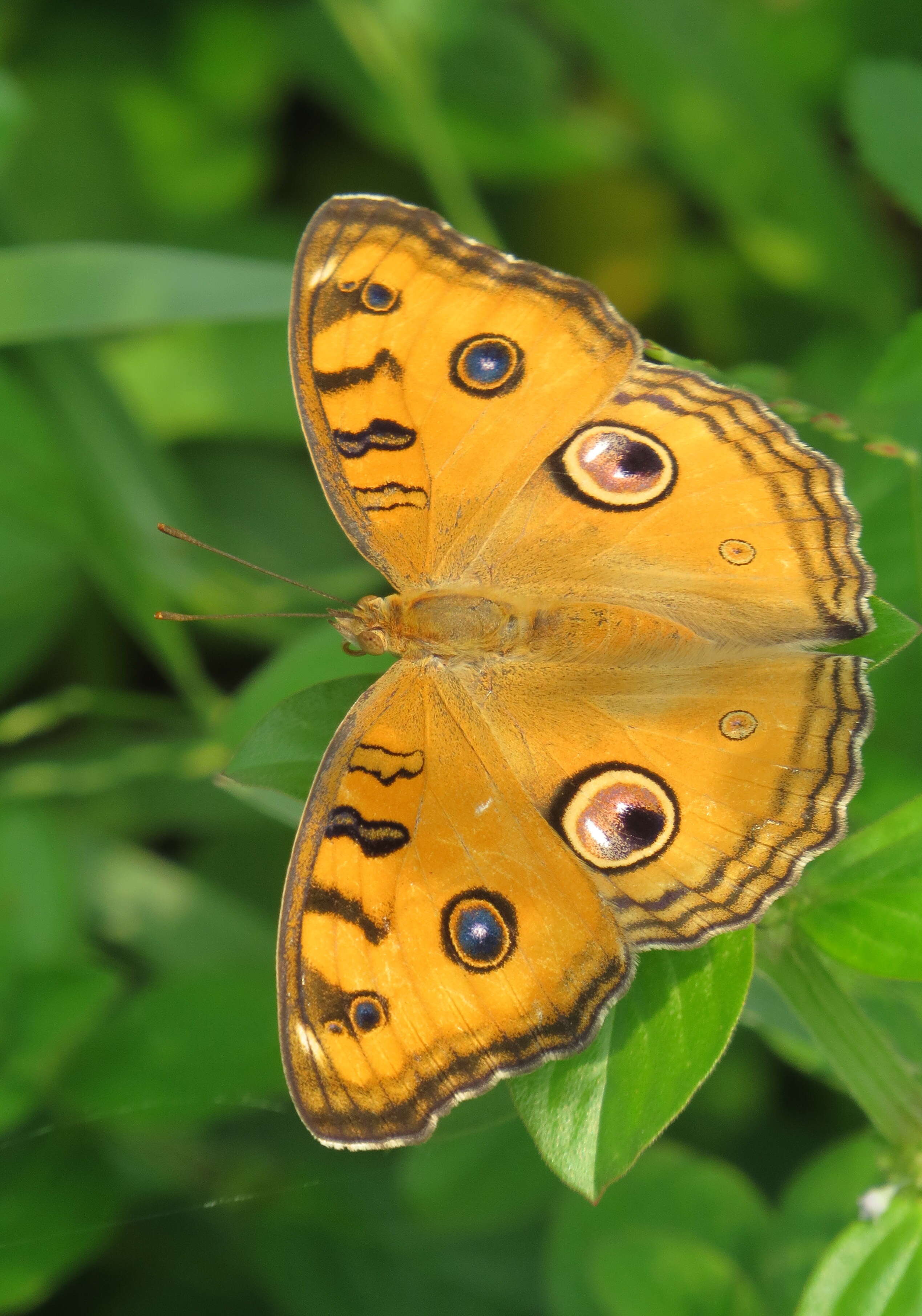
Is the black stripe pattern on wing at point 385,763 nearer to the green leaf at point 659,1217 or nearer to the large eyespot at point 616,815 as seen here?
the large eyespot at point 616,815

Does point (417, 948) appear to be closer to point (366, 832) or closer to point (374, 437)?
point (366, 832)

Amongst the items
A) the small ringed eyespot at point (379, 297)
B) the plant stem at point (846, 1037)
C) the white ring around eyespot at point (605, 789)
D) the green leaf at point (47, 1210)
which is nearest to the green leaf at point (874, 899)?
the plant stem at point (846, 1037)

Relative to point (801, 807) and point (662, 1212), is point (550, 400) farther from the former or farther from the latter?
point (662, 1212)

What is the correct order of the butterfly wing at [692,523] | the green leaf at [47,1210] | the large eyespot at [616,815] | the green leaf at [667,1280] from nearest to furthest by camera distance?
the large eyespot at [616,815]
the butterfly wing at [692,523]
the green leaf at [667,1280]
the green leaf at [47,1210]

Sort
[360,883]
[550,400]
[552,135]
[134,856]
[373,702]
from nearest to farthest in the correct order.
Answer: [360,883] < [373,702] < [550,400] < [134,856] < [552,135]

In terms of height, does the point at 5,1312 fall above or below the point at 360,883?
below

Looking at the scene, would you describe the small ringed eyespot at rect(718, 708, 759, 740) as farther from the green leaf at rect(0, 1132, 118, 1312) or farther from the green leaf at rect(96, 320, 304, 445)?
the green leaf at rect(96, 320, 304, 445)

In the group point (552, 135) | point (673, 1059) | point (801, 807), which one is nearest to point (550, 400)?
point (801, 807)
